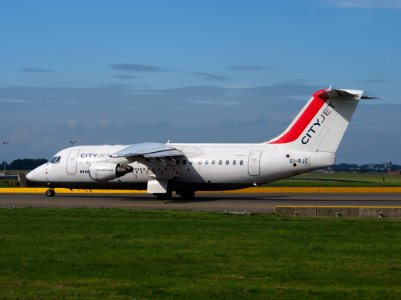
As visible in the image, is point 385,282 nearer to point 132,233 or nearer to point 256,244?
point 256,244

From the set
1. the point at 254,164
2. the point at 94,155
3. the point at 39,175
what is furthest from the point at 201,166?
the point at 39,175

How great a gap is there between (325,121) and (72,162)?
52.7ft

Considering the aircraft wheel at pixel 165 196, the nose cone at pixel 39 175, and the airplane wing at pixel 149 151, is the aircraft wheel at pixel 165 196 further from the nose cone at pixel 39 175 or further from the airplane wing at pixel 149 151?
the nose cone at pixel 39 175

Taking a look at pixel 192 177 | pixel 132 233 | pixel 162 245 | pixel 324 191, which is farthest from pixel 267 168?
pixel 162 245

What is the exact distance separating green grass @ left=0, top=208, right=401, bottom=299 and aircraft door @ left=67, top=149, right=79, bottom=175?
824 inches

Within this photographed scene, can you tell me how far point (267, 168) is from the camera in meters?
44.6

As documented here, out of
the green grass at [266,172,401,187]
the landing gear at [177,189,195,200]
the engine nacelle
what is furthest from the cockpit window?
the green grass at [266,172,401,187]

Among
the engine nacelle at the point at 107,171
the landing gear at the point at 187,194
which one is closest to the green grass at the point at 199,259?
the engine nacelle at the point at 107,171

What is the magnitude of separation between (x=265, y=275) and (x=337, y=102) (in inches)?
1172

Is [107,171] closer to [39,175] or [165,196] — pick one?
[165,196]

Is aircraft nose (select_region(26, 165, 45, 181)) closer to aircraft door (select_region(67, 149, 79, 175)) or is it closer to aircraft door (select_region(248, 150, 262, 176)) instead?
aircraft door (select_region(67, 149, 79, 175))

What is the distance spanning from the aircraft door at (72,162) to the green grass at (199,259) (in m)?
20.9

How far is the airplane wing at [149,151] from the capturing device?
4488cm

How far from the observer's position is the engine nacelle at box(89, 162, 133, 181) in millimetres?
46531
